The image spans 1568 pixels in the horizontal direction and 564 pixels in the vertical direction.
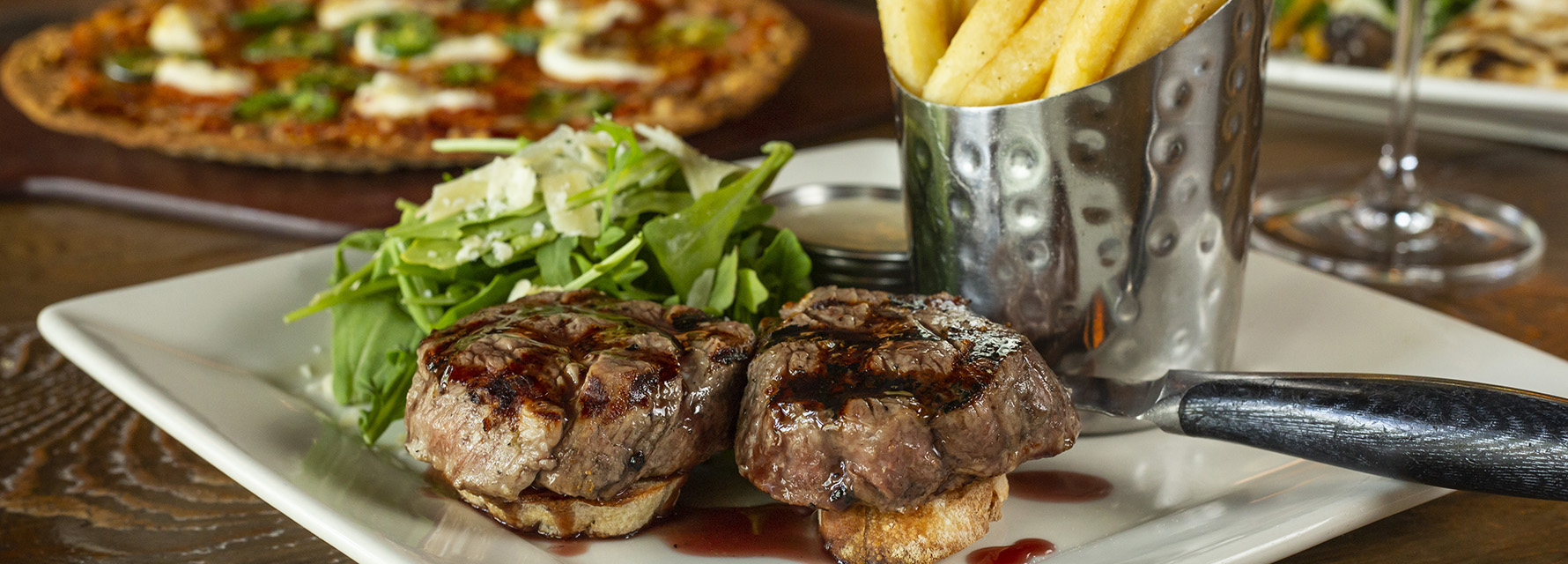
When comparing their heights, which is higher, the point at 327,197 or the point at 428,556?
the point at 428,556

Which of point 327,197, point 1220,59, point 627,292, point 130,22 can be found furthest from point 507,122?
point 1220,59

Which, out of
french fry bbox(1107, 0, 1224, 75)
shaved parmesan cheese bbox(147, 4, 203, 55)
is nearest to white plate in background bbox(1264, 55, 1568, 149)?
french fry bbox(1107, 0, 1224, 75)

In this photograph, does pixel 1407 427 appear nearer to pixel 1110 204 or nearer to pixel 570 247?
pixel 1110 204

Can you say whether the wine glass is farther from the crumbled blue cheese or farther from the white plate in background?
the crumbled blue cheese

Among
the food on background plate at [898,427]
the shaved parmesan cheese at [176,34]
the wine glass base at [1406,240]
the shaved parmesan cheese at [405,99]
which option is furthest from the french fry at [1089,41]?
the shaved parmesan cheese at [176,34]

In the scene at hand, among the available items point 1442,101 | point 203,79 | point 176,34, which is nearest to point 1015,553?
point 1442,101

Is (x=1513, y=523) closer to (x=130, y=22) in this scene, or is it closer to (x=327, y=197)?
(x=327, y=197)
